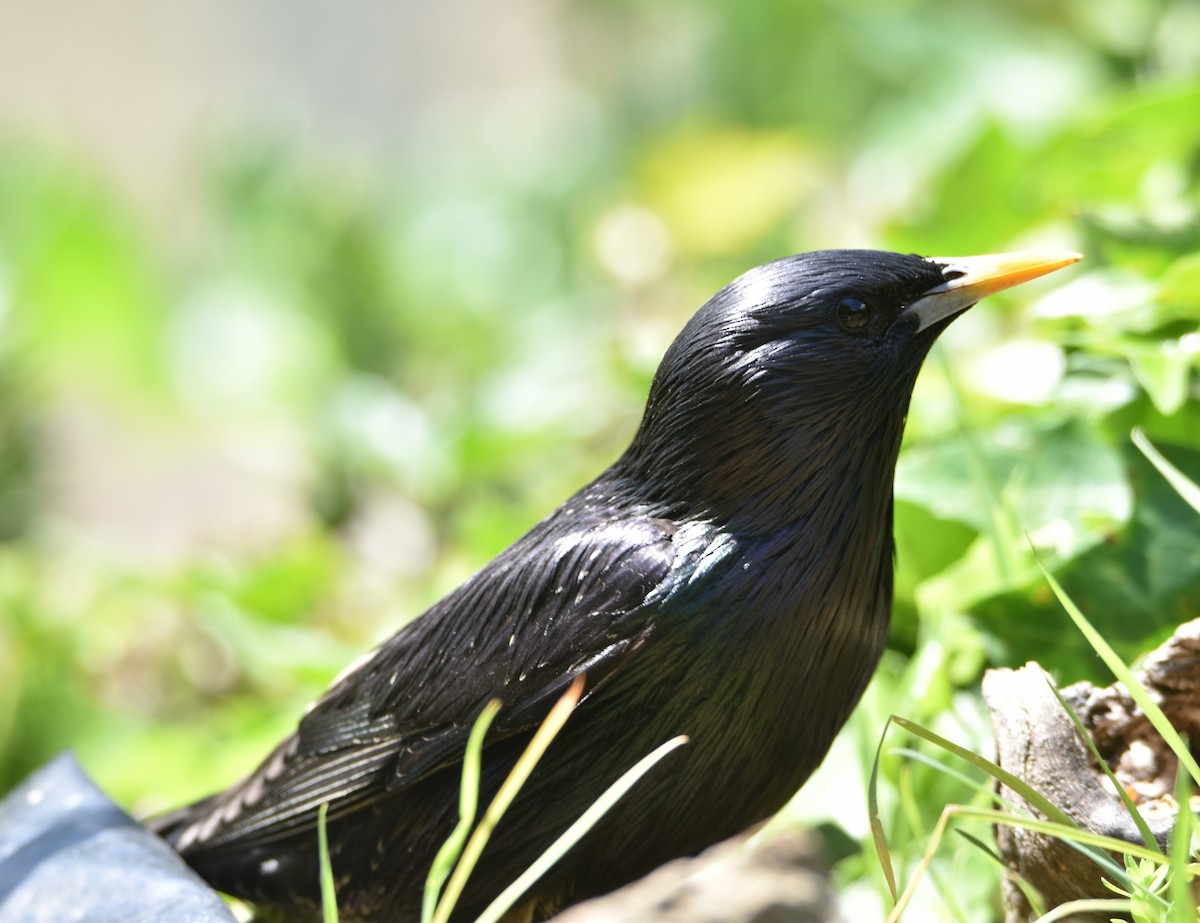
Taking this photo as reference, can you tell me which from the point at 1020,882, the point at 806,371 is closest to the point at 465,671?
the point at 806,371

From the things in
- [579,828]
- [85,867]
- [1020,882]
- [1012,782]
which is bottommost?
[1020,882]

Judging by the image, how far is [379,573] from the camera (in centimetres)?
369

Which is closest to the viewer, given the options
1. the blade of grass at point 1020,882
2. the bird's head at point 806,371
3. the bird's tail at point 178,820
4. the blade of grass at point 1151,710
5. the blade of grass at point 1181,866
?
the blade of grass at point 1181,866

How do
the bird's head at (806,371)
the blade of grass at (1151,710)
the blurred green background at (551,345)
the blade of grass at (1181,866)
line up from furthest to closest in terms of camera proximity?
the blurred green background at (551,345)
the bird's head at (806,371)
the blade of grass at (1151,710)
the blade of grass at (1181,866)

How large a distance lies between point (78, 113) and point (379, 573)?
225 inches

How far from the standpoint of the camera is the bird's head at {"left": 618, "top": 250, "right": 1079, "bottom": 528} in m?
1.42

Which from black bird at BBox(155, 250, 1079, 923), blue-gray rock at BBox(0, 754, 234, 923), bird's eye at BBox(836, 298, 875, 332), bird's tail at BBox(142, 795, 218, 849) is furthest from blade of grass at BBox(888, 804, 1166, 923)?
bird's tail at BBox(142, 795, 218, 849)

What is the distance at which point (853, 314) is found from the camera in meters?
1.44

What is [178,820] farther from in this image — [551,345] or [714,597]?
[551,345]

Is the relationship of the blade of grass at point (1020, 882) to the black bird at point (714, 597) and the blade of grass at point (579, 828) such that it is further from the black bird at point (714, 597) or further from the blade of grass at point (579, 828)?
the blade of grass at point (579, 828)

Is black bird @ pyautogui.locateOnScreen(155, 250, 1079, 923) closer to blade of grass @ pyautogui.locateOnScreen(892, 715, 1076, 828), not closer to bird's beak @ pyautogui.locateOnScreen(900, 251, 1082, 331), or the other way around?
bird's beak @ pyautogui.locateOnScreen(900, 251, 1082, 331)

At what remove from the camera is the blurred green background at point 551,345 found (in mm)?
1890

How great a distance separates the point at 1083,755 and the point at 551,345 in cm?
330

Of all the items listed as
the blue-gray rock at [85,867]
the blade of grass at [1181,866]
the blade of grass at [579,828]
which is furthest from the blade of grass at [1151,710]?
the blue-gray rock at [85,867]
